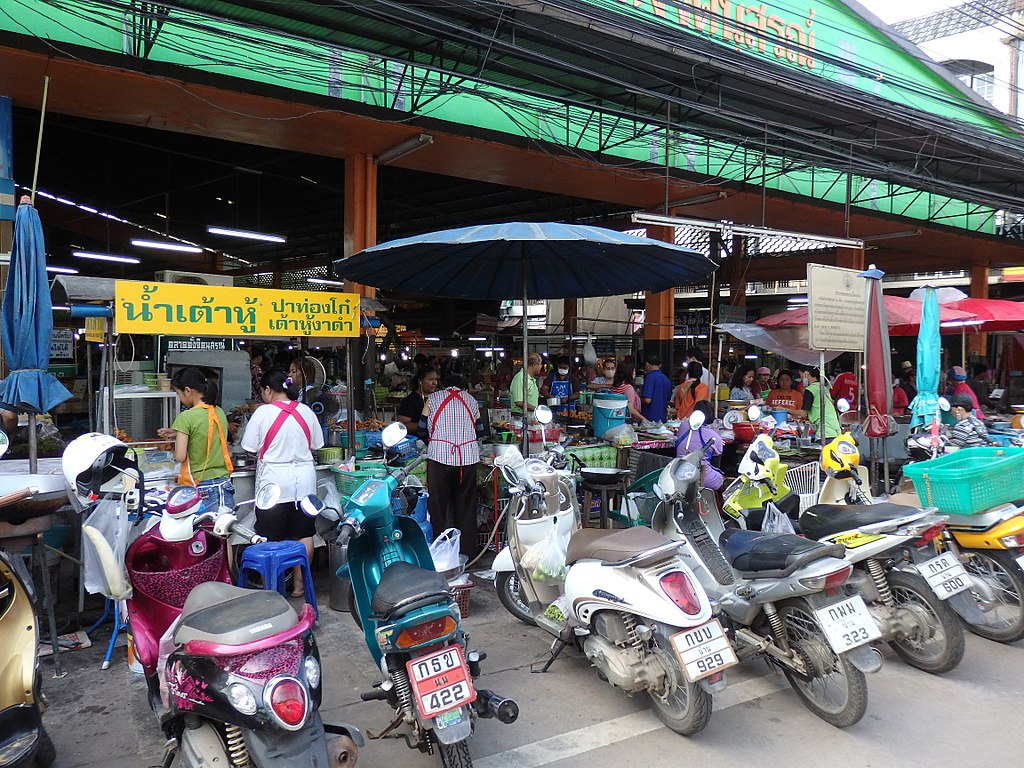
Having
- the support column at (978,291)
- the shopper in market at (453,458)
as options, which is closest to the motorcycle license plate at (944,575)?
the shopper in market at (453,458)

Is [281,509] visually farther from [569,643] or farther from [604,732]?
[604,732]

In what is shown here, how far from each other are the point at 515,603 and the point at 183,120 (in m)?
6.19

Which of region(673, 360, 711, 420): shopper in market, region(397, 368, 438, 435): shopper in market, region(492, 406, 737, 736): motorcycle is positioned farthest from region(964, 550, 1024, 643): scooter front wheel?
region(397, 368, 438, 435): shopper in market

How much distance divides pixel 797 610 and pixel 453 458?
2.92m

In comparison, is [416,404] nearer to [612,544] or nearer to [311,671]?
[612,544]

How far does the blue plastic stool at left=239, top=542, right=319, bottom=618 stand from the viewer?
14.0 feet

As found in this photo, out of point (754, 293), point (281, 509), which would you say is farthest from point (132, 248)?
point (754, 293)

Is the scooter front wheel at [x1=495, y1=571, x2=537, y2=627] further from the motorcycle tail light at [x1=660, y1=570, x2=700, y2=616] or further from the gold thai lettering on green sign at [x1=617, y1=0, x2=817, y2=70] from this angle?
the gold thai lettering on green sign at [x1=617, y1=0, x2=817, y2=70]

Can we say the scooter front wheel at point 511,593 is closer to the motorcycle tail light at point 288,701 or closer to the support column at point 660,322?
the motorcycle tail light at point 288,701

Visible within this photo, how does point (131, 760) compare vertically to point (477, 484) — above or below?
below

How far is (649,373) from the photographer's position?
9430mm

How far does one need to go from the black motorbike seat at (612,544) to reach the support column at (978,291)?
17182 millimetres

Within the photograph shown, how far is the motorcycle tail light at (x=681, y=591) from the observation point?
10.8 feet

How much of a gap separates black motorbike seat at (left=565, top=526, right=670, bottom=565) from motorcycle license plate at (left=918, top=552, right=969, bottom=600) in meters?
1.70
